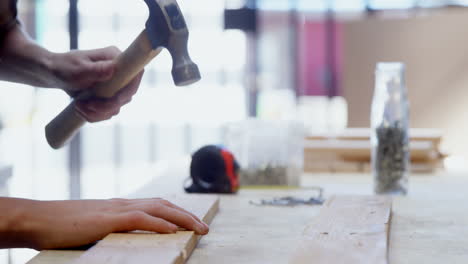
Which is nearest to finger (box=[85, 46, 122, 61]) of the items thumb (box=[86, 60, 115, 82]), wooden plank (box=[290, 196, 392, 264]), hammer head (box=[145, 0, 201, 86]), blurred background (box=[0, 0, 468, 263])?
thumb (box=[86, 60, 115, 82])

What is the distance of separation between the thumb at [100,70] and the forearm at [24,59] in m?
0.10

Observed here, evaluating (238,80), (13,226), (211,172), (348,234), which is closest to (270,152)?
(211,172)

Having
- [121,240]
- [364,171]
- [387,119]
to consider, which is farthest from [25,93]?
[121,240]

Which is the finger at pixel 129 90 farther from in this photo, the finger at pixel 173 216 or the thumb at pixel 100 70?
the finger at pixel 173 216

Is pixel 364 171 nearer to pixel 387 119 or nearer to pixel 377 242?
pixel 387 119

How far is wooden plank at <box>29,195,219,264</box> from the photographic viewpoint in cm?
77

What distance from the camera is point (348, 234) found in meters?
0.93

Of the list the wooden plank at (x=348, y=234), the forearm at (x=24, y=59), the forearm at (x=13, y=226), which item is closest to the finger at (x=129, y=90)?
the forearm at (x=24, y=59)

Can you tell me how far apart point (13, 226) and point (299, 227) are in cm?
45

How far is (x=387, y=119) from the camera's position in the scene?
1577 mm

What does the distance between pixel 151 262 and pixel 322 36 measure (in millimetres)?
5791

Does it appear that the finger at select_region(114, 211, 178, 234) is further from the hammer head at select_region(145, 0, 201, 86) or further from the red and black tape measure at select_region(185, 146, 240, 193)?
the red and black tape measure at select_region(185, 146, 240, 193)

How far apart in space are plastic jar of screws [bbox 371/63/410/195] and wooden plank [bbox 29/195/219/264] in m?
0.69

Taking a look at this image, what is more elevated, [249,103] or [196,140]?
[249,103]
